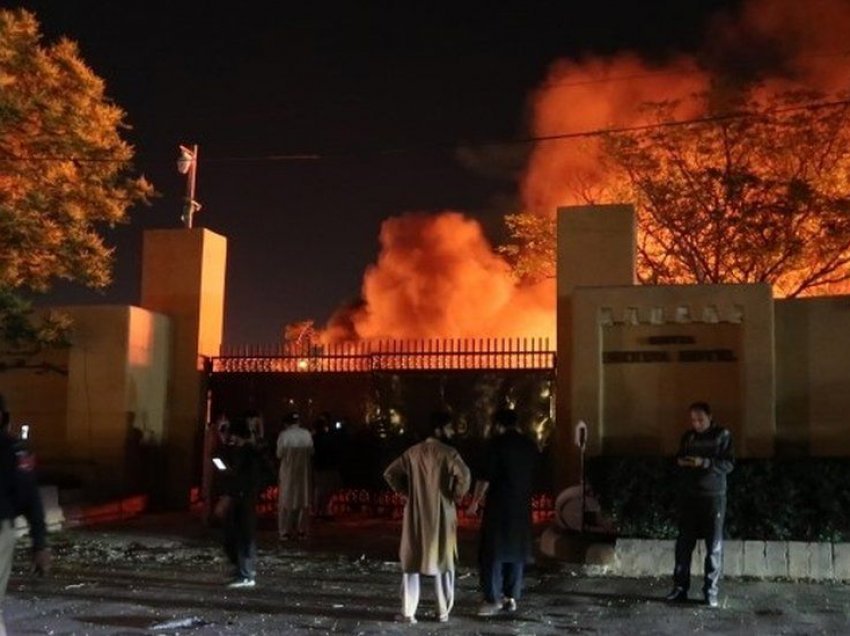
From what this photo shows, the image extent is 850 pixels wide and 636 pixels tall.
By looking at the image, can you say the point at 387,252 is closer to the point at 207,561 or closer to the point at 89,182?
the point at 89,182

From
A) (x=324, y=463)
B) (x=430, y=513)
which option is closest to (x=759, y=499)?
(x=430, y=513)

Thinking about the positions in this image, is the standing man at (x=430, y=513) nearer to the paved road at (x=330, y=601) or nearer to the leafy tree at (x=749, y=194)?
the paved road at (x=330, y=601)

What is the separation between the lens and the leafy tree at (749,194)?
20.5 metres

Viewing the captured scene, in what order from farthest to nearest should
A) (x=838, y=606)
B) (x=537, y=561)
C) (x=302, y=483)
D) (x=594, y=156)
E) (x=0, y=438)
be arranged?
1. (x=594, y=156)
2. (x=302, y=483)
3. (x=537, y=561)
4. (x=838, y=606)
5. (x=0, y=438)

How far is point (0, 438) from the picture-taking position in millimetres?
6199

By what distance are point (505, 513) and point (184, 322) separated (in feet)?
32.0

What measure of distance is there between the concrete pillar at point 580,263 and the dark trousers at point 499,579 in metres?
5.64

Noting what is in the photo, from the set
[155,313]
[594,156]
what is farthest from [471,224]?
[155,313]

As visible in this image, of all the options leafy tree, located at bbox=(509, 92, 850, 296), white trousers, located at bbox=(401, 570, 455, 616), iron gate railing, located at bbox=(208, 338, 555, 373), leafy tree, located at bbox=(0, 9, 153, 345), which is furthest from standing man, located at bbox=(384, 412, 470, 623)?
leafy tree, located at bbox=(509, 92, 850, 296)

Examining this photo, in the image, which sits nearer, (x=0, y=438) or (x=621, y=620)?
(x=0, y=438)

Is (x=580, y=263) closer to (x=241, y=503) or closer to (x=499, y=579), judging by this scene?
(x=241, y=503)

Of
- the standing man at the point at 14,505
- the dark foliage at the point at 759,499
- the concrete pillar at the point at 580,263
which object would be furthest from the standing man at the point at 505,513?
the concrete pillar at the point at 580,263

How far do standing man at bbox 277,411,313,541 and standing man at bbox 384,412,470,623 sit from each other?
511cm

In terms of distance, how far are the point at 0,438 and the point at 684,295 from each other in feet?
30.2
